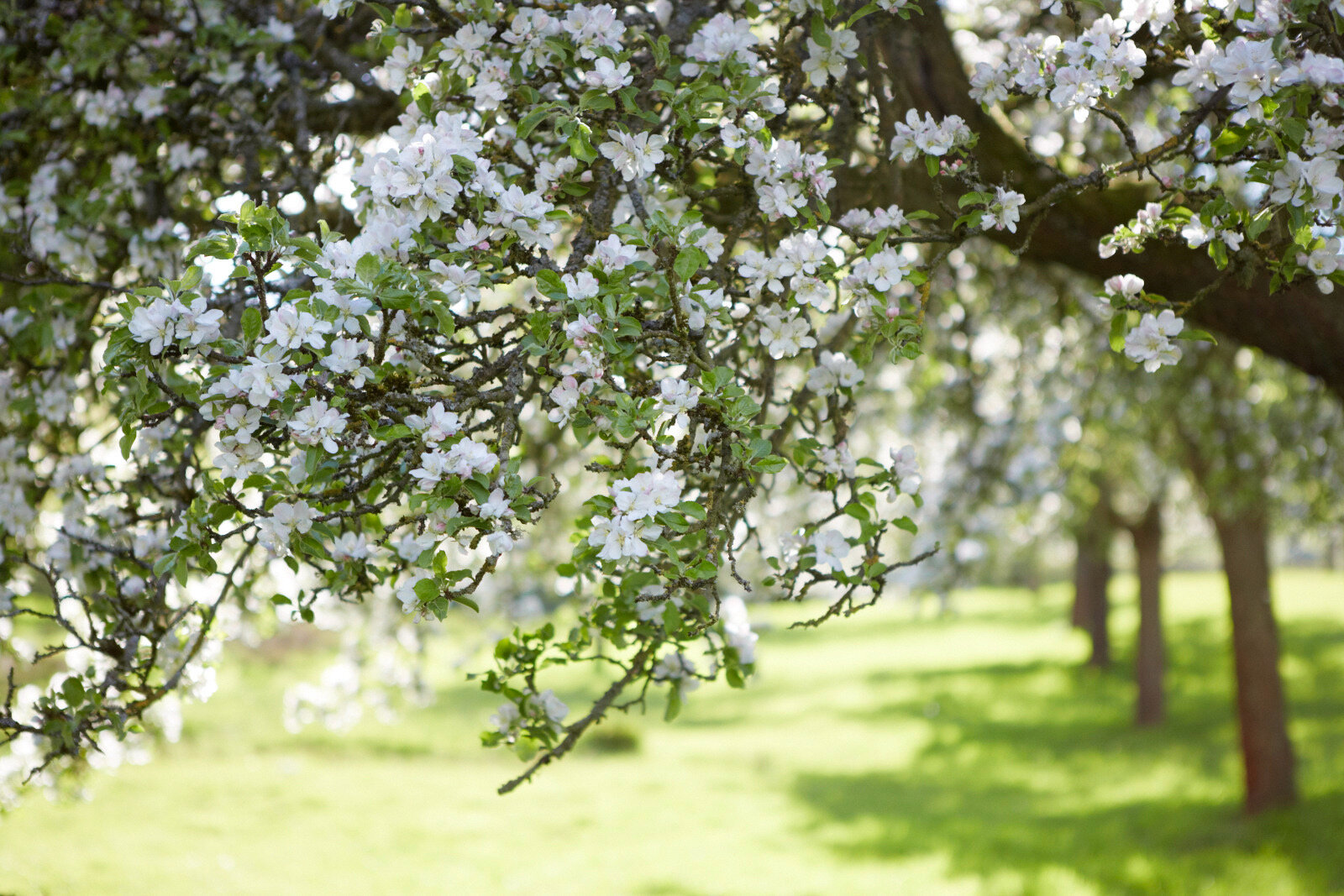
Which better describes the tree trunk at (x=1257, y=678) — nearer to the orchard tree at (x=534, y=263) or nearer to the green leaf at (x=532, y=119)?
the orchard tree at (x=534, y=263)

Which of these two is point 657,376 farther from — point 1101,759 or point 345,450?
point 1101,759

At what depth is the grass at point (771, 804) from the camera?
9023 mm

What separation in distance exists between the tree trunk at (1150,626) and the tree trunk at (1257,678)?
486 cm

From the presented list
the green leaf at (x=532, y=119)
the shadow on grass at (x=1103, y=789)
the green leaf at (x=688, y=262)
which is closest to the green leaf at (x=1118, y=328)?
the green leaf at (x=688, y=262)

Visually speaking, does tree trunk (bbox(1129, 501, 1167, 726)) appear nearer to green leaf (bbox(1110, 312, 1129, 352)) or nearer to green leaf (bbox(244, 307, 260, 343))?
green leaf (bbox(1110, 312, 1129, 352))

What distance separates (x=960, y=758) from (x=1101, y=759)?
6.49 ft

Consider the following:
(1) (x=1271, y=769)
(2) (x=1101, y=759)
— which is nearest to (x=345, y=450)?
(1) (x=1271, y=769)

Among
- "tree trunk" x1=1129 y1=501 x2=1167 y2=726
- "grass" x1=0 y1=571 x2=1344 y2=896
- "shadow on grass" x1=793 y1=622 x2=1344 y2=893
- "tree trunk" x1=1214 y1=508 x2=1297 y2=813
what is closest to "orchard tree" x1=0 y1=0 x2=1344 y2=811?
"grass" x1=0 y1=571 x2=1344 y2=896

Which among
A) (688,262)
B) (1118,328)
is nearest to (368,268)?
(688,262)

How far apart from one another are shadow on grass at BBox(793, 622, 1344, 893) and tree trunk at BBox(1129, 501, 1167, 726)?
33 cm

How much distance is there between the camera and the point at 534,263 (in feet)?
8.75

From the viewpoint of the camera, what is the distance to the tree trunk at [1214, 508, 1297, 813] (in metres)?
10.3

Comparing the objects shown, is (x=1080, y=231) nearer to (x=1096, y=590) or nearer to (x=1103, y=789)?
(x=1103, y=789)

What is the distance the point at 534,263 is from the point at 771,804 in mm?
11313
